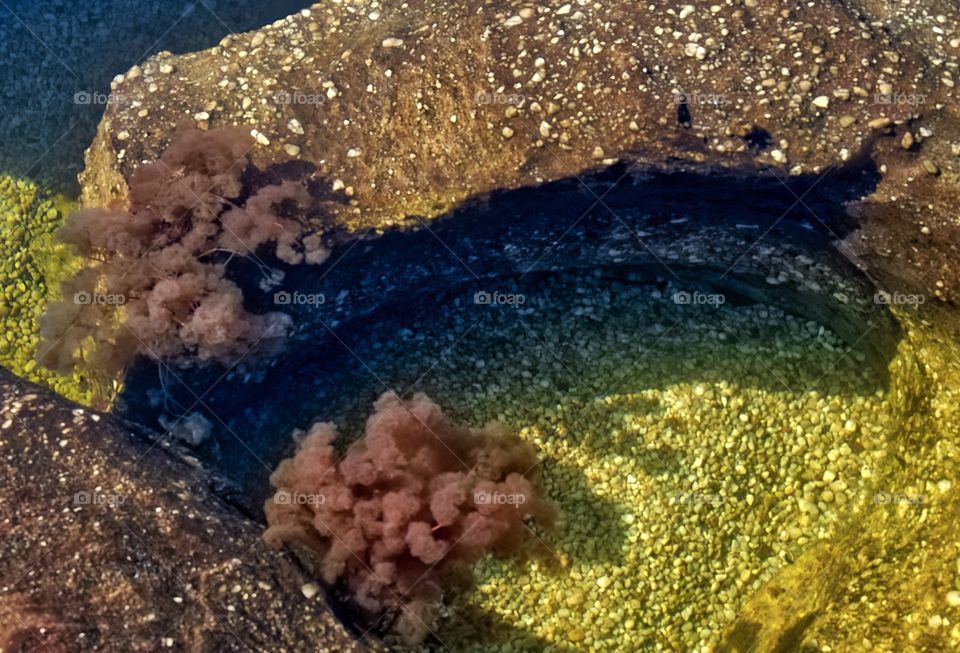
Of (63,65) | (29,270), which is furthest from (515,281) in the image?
(63,65)

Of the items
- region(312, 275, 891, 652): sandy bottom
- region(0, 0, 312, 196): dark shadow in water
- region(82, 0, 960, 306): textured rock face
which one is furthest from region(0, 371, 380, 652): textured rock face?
region(0, 0, 312, 196): dark shadow in water

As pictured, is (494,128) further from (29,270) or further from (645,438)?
(29,270)

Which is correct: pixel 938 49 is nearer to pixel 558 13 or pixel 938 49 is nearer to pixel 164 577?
pixel 558 13

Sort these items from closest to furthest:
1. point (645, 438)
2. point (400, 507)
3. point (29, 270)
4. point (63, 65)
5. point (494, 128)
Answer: point (400, 507) < point (494, 128) < point (645, 438) < point (29, 270) < point (63, 65)

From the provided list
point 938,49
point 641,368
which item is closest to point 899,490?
point 641,368

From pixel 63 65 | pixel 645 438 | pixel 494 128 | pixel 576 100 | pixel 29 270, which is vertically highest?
pixel 63 65

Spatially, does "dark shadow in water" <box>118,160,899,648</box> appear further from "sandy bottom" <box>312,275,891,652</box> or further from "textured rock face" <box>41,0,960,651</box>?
"textured rock face" <box>41,0,960,651</box>

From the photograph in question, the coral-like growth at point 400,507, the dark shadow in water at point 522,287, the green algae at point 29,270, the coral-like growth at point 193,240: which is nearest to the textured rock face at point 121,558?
the coral-like growth at point 400,507
